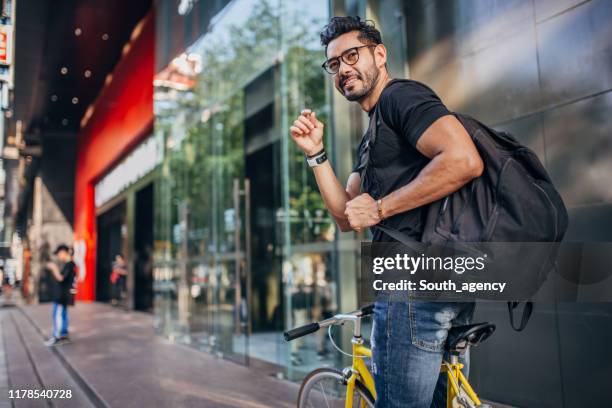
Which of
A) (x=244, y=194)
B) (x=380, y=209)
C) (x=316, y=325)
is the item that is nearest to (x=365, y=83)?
(x=380, y=209)

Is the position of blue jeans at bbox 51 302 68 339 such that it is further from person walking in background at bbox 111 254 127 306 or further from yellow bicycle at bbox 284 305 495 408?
person walking in background at bbox 111 254 127 306

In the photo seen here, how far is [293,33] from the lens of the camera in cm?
567

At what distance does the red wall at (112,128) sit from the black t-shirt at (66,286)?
17.6 feet

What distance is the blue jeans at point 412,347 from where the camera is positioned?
146 cm

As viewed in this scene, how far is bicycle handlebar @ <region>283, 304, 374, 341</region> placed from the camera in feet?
6.32

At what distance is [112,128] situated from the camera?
17047mm

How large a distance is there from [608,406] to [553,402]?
0.37 metres

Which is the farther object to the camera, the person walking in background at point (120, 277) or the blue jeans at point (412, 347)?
the person walking in background at point (120, 277)

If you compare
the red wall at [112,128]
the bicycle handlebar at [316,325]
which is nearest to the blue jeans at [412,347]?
the bicycle handlebar at [316,325]

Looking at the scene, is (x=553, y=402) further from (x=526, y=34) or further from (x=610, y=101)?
(x=526, y=34)

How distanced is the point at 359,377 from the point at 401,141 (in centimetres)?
112

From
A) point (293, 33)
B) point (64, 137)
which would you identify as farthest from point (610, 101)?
point (64, 137)

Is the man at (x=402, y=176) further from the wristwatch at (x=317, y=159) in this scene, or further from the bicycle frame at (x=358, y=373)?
the bicycle frame at (x=358, y=373)

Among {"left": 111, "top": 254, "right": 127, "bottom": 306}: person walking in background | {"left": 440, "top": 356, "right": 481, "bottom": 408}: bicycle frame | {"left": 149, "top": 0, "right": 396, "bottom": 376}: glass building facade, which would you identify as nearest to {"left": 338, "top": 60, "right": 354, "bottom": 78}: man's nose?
{"left": 440, "top": 356, "right": 481, "bottom": 408}: bicycle frame
